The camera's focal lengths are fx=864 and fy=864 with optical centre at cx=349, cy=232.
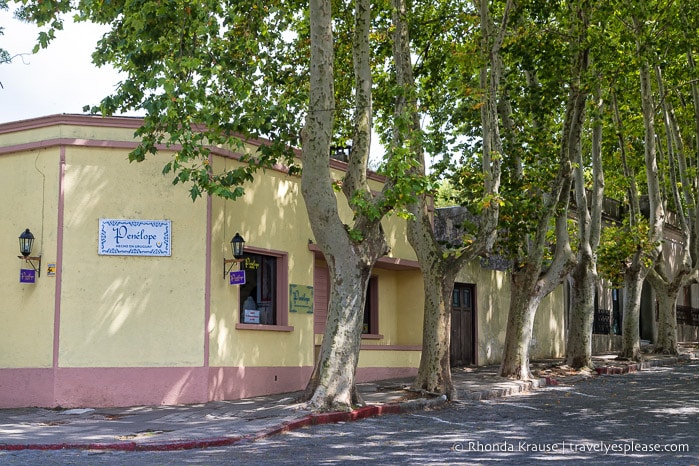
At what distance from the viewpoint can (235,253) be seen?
1435 centimetres

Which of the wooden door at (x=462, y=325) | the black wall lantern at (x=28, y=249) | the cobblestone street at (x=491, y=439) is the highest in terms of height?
the black wall lantern at (x=28, y=249)

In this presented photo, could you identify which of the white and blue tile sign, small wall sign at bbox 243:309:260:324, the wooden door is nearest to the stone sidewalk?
small wall sign at bbox 243:309:260:324

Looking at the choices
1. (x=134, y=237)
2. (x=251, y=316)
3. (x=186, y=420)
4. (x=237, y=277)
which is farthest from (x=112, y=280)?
(x=186, y=420)

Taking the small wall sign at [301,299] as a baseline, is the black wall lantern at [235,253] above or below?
above

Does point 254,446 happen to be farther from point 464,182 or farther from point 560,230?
point 560,230

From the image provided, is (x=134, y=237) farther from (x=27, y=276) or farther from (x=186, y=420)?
(x=186, y=420)

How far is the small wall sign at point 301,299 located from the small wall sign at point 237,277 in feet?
5.85

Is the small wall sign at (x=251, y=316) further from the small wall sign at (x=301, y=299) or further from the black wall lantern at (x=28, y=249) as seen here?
the black wall lantern at (x=28, y=249)

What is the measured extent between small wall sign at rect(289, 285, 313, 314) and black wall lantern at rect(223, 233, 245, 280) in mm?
1741

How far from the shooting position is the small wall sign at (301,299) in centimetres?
1605

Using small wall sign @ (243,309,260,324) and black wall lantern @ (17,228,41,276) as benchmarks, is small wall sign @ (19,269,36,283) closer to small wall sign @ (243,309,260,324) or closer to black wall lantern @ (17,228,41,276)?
black wall lantern @ (17,228,41,276)

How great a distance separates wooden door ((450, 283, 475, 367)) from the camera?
21033 mm

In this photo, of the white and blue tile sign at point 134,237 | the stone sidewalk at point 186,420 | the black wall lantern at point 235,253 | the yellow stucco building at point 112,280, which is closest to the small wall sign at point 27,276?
the yellow stucco building at point 112,280

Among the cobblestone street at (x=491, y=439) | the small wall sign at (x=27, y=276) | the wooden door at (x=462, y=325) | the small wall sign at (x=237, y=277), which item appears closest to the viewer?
the cobblestone street at (x=491, y=439)
